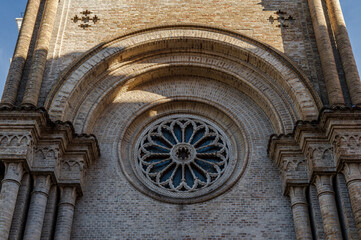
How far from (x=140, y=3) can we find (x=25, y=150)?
22.8 feet

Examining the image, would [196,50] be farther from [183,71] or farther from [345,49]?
[345,49]

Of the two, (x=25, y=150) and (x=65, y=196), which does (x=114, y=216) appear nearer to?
(x=65, y=196)

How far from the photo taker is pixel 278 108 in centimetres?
1597

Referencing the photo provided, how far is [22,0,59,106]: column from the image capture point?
1504 centimetres

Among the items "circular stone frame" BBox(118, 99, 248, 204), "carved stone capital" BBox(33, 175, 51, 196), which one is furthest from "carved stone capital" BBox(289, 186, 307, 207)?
"carved stone capital" BBox(33, 175, 51, 196)

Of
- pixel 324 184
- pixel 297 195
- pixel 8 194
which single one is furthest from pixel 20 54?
pixel 324 184

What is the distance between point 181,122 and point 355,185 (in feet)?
18.6

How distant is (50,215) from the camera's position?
13.8 m

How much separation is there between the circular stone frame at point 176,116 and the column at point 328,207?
2390 millimetres

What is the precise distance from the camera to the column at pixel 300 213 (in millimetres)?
13570

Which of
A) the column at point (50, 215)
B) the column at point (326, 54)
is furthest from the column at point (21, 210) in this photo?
the column at point (326, 54)

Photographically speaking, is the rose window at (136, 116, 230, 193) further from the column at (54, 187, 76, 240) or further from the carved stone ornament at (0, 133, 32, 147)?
the carved stone ornament at (0, 133, 32, 147)

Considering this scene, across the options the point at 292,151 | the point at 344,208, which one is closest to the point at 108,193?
the point at 292,151

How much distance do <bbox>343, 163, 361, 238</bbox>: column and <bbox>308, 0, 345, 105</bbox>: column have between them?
6.45 feet
